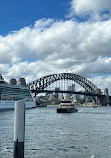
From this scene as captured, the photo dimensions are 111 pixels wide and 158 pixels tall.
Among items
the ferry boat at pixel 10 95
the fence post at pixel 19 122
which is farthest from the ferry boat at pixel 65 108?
the fence post at pixel 19 122

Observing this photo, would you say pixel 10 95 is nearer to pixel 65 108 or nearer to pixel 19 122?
pixel 65 108

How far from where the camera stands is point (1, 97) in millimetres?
102625

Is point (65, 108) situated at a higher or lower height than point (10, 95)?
lower

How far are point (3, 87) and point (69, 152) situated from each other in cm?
9210

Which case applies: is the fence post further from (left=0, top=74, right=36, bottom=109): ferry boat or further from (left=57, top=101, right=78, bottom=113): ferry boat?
(left=0, top=74, right=36, bottom=109): ferry boat

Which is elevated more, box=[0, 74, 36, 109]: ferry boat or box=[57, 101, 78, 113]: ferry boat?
box=[0, 74, 36, 109]: ferry boat

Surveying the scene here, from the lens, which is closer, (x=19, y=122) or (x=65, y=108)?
(x=19, y=122)

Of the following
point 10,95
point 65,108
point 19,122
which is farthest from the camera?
point 10,95

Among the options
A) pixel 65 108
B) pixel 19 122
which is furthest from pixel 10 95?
pixel 19 122

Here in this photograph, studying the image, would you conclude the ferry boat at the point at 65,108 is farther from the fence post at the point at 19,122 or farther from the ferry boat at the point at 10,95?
the fence post at the point at 19,122

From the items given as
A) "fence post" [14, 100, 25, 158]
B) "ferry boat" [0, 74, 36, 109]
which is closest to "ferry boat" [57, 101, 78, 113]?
"ferry boat" [0, 74, 36, 109]

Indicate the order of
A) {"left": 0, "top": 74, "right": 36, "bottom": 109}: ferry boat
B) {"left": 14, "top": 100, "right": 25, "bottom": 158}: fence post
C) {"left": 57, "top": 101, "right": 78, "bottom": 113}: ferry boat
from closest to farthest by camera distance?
{"left": 14, "top": 100, "right": 25, "bottom": 158}: fence post < {"left": 57, "top": 101, "right": 78, "bottom": 113}: ferry boat < {"left": 0, "top": 74, "right": 36, "bottom": 109}: ferry boat

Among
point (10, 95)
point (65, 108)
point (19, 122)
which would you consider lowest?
point (65, 108)

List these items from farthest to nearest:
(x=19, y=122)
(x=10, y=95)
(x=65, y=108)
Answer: (x=10, y=95), (x=65, y=108), (x=19, y=122)
